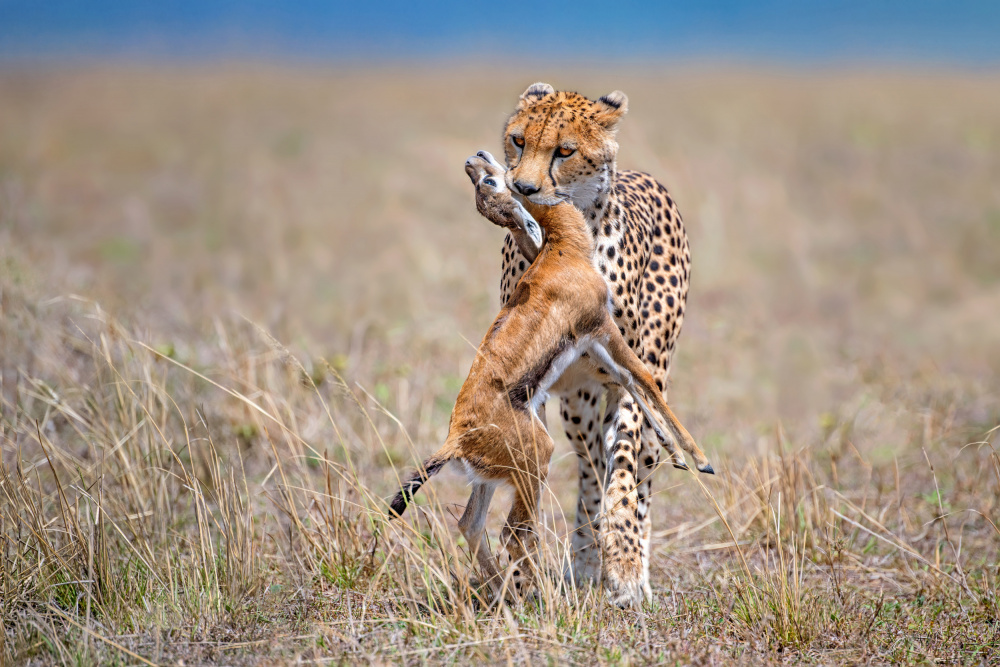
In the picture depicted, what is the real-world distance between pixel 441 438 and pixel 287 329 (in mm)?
2220

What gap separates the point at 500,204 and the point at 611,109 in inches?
34.4

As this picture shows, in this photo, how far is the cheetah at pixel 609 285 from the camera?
3340 millimetres

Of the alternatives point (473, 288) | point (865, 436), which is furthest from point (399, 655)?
point (473, 288)

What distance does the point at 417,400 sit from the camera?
6.24 metres

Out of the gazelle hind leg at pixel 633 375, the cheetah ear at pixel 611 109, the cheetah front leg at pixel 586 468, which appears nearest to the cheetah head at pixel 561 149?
the cheetah ear at pixel 611 109

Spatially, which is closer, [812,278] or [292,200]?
[812,278]

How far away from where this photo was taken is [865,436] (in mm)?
5934

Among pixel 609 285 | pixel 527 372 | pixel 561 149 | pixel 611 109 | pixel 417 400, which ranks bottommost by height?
pixel 417 400

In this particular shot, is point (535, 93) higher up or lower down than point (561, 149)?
higher up

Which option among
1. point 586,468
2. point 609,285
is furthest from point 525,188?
point 586,468

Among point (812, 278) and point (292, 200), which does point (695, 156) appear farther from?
point (292, 200)

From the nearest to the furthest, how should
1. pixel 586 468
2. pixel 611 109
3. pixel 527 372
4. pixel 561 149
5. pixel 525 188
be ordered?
pixel 527 372, pixel 525 188, pixel 561 149, pixel 611 109, pixel 586 468

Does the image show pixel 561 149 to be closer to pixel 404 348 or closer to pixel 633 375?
pixel 633 375

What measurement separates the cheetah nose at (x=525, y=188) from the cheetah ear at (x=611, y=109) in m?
0.50
